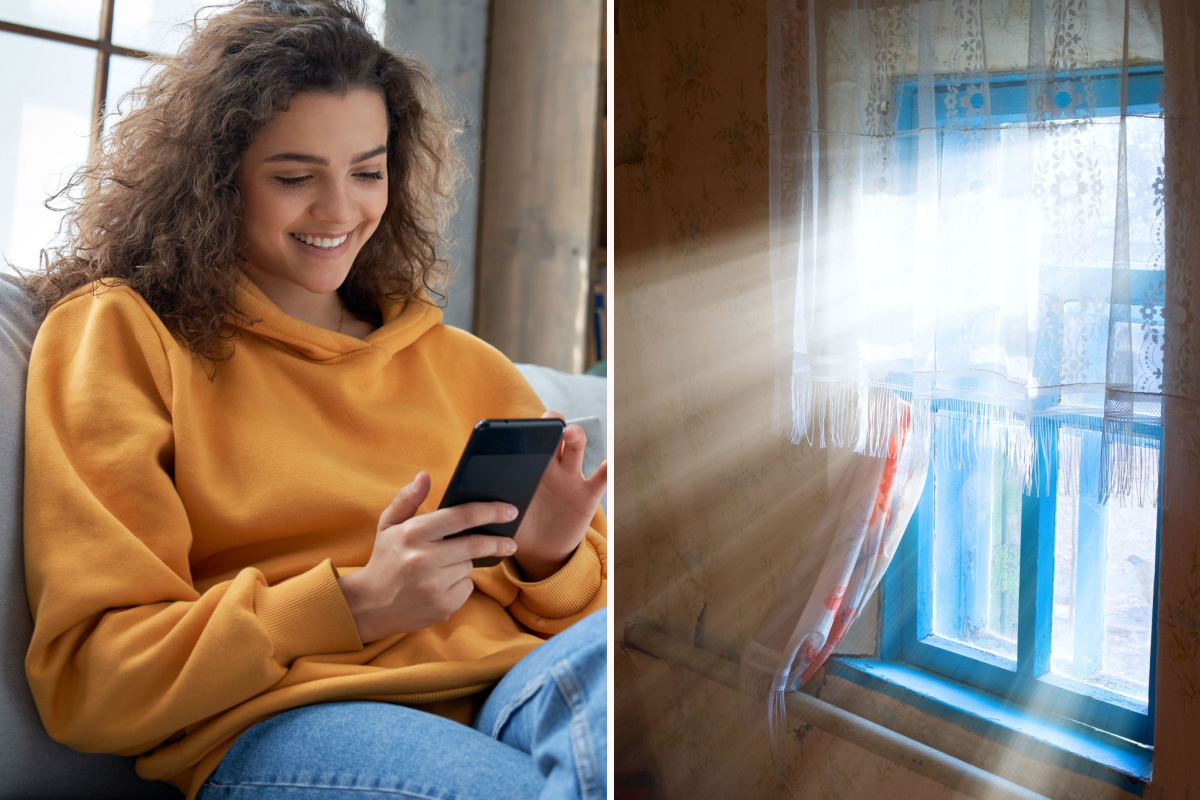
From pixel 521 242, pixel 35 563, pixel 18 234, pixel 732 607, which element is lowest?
pixel 732 607

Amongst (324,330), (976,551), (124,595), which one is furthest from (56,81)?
(976,551)

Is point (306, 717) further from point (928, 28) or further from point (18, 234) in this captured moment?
point (928, 28)

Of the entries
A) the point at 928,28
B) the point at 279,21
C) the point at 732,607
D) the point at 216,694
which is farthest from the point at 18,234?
the point at 732,607

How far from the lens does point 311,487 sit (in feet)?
2.52

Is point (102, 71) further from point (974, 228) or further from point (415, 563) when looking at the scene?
point (974, 228)

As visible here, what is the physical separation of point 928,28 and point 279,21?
0.87 meters

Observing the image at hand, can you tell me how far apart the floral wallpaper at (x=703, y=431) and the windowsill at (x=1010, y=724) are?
3 cm

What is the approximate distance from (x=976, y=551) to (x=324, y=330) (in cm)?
102

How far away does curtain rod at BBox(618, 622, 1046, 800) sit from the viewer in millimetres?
1238

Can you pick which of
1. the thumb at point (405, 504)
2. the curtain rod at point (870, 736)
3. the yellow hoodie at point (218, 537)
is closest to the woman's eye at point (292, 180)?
the yellow hoodie at point (218, 537)

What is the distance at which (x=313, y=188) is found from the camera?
2.54ft

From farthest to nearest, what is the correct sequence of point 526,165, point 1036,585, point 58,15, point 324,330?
point 526,165 < point 1036,585 < point 324,330 < point 58,15

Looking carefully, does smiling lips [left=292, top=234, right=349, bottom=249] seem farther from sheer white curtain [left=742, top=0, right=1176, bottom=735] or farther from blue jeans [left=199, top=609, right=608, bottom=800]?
sheer white curtain [left=742, top=0, right=1176, bottom=735]

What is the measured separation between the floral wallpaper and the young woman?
74 centimetres
